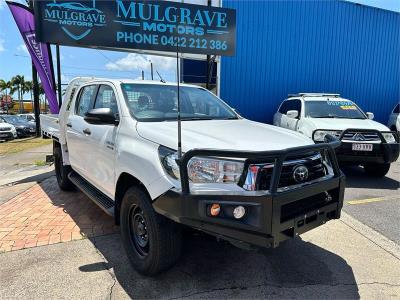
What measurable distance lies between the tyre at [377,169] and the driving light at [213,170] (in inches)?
235

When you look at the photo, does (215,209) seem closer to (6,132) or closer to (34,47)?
(34,47)

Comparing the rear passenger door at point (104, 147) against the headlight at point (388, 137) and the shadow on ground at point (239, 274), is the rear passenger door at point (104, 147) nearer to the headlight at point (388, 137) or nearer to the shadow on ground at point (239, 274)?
the shadow on ground at point (239, 274)

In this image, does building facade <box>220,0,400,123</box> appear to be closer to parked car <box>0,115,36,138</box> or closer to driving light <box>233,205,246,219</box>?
driving light <box>233,205,246,219</box>

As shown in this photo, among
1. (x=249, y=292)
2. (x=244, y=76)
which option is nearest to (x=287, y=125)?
(x=244, y=76)

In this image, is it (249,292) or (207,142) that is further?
(249,292)

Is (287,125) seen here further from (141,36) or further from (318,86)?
(318,86)

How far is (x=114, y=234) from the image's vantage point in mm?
4344

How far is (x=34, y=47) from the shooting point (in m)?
9.44

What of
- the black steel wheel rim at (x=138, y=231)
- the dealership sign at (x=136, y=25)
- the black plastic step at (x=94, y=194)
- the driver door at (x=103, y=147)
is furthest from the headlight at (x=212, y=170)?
the dealership sign at (x=136, y=25)

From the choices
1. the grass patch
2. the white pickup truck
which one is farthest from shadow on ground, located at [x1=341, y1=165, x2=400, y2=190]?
the grass patch

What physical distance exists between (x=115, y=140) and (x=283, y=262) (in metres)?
2.16

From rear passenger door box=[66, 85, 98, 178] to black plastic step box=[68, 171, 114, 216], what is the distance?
134 millimetres

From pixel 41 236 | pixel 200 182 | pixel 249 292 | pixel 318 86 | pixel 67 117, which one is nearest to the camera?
pixel 200 182

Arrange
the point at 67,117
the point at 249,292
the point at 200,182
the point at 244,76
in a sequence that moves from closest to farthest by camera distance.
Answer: the point at 200,182 → the point at 249,292 → the point at 67,117 → the point at 244,76
